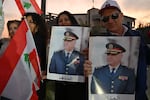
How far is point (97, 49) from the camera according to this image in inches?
200

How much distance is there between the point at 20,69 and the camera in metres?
4.65

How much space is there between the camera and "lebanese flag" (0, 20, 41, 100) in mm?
4445

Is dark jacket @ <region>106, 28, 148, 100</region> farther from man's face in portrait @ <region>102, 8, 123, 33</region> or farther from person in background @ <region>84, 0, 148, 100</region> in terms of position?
man's face in portrait @ <region>102, 8, 123, 33</region>

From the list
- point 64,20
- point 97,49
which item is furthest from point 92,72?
point 64,20

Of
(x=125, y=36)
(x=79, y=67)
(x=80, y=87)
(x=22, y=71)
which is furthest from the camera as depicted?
(x=80, y=87)

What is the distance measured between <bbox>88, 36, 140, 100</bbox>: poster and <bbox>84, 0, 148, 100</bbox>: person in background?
5 cm

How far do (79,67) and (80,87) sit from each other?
1.77 feet

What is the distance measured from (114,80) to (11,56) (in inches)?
44.5

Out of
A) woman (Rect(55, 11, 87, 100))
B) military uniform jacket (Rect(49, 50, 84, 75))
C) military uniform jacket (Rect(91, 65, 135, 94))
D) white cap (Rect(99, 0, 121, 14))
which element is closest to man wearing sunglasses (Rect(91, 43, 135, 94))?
military uniform jacket (Rect(91, 65, 135, 94))

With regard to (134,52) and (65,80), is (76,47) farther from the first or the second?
(134,52)

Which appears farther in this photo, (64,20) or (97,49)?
(64,20)

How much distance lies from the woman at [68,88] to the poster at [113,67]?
1.97 ft

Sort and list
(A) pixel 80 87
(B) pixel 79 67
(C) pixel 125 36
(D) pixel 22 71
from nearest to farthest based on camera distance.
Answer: (D) pixel 22 71, (C) pixel 125 36, (B) pixel 79 67, (A) pixel 80 87

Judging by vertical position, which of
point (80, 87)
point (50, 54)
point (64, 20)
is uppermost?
point (64, 20)
